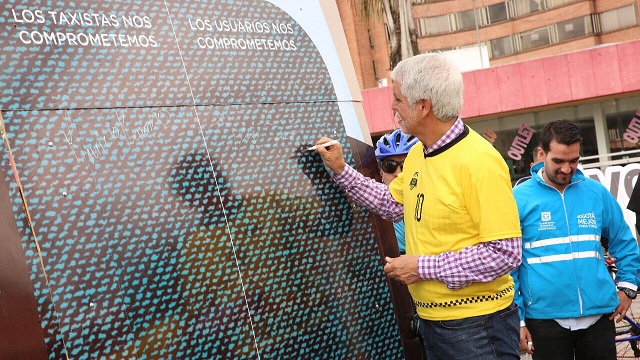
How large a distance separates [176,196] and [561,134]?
265cm

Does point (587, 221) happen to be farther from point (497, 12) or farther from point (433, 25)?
point (433, 25)

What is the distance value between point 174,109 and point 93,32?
1.17 feet

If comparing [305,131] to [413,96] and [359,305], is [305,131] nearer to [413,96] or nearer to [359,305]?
[413,96]

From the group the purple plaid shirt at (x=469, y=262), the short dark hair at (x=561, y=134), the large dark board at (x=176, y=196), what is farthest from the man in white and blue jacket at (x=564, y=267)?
the purple plaid shirt at (x=469, y=262)

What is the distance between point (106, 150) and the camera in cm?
246

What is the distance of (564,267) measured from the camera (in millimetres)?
4500

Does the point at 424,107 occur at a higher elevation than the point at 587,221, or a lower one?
higher

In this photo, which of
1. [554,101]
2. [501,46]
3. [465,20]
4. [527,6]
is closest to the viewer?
[554,101]

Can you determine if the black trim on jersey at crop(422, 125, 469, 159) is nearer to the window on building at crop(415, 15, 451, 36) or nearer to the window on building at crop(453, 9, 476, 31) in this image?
the window on building at crop(415, 15, 451, 36)

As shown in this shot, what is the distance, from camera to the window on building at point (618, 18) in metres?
47.5

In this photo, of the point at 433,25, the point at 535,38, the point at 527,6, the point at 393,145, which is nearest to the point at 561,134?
the point at 393,145

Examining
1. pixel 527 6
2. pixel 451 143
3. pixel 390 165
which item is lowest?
pixel 390 165

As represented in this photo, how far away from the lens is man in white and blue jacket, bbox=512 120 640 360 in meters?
4.48

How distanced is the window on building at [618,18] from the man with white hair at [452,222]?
4828 cm
